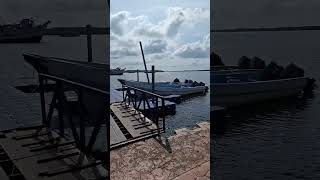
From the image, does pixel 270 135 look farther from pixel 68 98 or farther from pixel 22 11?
pixel 22 11

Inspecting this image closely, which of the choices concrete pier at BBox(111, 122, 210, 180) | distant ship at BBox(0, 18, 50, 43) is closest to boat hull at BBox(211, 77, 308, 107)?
concrete pier at BBox(111, 122, 210, 180)

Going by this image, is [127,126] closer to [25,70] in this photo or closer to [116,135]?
[116,135]

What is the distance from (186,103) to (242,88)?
1.79ft

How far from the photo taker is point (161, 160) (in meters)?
4.30

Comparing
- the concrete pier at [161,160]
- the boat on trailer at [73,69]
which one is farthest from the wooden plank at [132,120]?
the boat on trailer at [73,69]

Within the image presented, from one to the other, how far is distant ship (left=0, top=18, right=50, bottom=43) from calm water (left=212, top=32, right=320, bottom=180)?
5.28ft

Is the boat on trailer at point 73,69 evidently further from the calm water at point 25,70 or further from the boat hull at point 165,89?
Answer: the boat hull at point 165,89

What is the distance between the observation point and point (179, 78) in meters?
4.11

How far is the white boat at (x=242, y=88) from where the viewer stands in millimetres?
3932

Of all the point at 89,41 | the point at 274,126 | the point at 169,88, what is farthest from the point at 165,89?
the point at 274,126

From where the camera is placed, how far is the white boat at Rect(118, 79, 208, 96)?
4.06m

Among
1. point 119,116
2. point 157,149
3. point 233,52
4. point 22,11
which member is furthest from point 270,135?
point 22,11

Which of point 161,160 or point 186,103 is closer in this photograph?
point 186,103

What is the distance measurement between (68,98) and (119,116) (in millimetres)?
685
